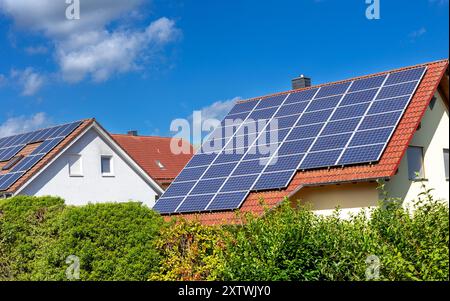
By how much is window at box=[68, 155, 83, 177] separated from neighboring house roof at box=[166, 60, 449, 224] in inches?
472

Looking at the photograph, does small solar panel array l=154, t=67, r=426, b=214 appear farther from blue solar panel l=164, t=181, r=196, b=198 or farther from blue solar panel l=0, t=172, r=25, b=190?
blue solar panel l=0, t=172, r=25, b=190

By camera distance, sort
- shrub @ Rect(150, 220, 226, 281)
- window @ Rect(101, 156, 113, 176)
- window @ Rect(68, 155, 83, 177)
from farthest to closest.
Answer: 1. window @ Rect(101, 156, 113, 176)
2. window @ Rect(68, 155, 83, 177)
3. shrub @ Rect(150, 220, 226, 281)

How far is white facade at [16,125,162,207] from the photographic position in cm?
2914

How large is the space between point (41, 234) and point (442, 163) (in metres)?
11.9

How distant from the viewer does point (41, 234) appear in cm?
1766

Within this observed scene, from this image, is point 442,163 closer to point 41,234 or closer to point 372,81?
point 372,81

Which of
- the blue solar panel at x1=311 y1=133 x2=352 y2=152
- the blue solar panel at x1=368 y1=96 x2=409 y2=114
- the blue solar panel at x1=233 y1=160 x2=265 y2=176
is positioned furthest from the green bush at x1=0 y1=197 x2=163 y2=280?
the blue solar panel at x1=368 y1=96 x2=409 y2=114

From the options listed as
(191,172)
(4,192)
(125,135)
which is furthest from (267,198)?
(125,135)

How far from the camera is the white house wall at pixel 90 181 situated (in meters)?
29.0

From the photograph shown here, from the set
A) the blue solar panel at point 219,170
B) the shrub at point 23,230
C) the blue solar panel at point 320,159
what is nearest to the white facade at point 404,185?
the blue solar panel at point 320,159

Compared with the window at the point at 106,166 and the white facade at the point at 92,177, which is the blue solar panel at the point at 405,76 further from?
the window at the point at 106,166

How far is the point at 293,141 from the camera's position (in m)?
20.3

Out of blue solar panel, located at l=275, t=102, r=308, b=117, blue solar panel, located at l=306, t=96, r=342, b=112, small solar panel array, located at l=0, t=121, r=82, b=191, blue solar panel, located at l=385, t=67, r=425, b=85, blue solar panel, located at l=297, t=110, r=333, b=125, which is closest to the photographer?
blue solar panel, located at l=385, t=67, r=425, b=85

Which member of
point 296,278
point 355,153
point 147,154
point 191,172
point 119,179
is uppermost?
point 147,154
